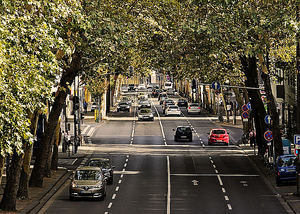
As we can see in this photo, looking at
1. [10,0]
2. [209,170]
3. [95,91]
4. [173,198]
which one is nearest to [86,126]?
[95,91]

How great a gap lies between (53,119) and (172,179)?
8.62 m

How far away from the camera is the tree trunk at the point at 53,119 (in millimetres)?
37875

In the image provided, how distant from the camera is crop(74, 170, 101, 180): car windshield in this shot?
36.3m

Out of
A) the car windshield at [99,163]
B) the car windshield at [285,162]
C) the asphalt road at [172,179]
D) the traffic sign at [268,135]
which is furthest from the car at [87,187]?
the traffic sign at [268,135]

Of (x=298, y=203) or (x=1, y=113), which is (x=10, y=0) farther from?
(x=298, y=203)

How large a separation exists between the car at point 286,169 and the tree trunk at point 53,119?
11.3 metres

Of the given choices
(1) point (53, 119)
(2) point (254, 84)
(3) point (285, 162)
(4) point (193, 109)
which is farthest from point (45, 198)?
(4) point (193, 109)

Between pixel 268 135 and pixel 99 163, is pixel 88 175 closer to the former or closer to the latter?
pixel 99 163

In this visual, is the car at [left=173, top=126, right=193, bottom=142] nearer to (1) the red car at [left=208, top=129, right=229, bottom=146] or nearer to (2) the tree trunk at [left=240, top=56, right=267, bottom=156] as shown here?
(1) the red car at [left=208, top=129, right=229, bottom=146]

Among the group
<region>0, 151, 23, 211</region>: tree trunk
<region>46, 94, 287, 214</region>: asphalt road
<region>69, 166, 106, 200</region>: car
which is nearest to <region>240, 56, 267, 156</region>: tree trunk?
<region>46, 94, 287, 214</region>: asphalt road

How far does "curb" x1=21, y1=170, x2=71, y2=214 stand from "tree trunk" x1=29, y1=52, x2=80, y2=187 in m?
1.04

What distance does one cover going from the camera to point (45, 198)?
37.1 metres

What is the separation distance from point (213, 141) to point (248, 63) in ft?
62.5

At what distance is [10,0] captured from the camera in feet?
75.1
